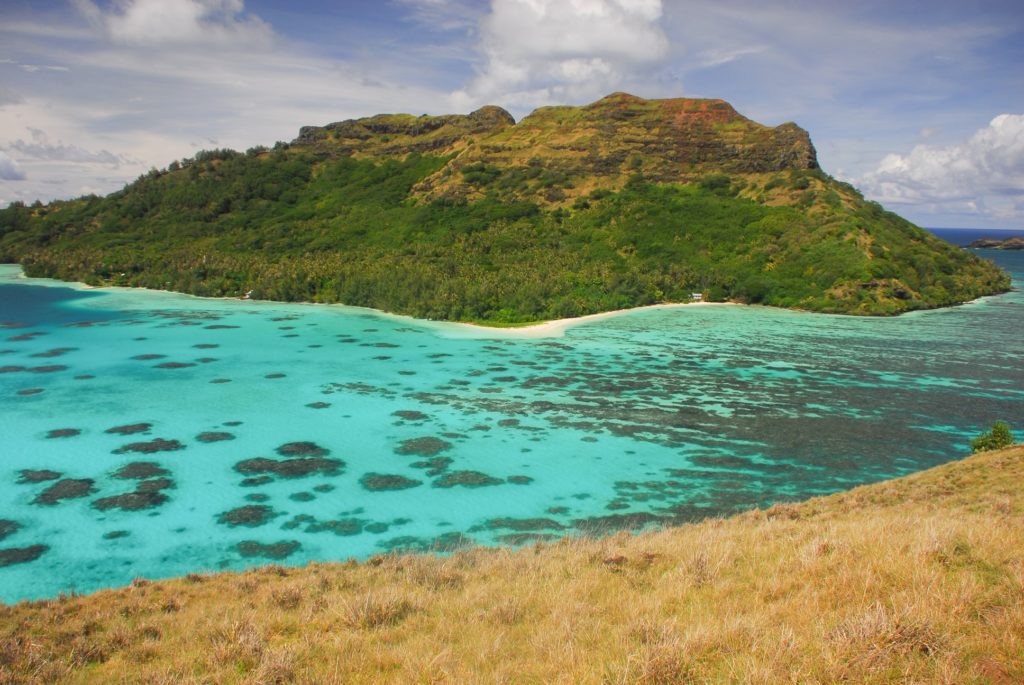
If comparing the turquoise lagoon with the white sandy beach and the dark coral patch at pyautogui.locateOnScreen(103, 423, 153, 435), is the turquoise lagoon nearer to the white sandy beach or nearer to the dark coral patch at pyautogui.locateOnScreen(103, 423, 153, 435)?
the dark coral patch at pyautogui.locateOnScreen(103, 423, 153, 435)

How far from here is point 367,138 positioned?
13400 cm

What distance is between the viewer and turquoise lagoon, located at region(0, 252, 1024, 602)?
17.0 meters

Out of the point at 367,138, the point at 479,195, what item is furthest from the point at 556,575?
the point at 367,138

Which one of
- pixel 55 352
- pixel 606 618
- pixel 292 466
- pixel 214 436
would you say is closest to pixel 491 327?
pixel 55 352

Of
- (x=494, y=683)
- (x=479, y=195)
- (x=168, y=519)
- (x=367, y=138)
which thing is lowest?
(x=168, y=519)

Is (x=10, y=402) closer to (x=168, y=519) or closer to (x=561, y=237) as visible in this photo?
(x=168, y=519)

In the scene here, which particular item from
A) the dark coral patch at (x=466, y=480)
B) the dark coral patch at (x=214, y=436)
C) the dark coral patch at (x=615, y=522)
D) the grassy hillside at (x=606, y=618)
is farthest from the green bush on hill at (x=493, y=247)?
the grassy hillside at (x=606, y=618)

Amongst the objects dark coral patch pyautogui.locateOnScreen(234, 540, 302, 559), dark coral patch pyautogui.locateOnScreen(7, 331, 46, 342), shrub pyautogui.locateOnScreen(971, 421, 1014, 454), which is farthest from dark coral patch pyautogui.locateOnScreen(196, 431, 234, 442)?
dark coral patch pyautogui.locateOnScreen(7, 331, 46, 342)

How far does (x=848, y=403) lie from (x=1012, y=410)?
7.13 m

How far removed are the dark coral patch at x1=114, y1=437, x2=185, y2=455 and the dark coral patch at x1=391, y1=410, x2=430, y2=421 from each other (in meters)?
8.62

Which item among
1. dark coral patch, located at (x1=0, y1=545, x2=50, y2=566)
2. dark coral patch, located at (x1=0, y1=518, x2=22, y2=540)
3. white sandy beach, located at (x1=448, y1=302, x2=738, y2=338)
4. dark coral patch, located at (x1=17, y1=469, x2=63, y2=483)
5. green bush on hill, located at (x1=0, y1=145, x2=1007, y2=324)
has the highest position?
green bush on hill, located at (x1=0, y1=145, x2=1007, y2=324)

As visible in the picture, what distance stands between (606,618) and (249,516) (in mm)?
13284

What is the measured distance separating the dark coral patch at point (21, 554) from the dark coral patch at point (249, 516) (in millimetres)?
4090

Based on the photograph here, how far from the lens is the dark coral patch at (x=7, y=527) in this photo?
53.2ft
